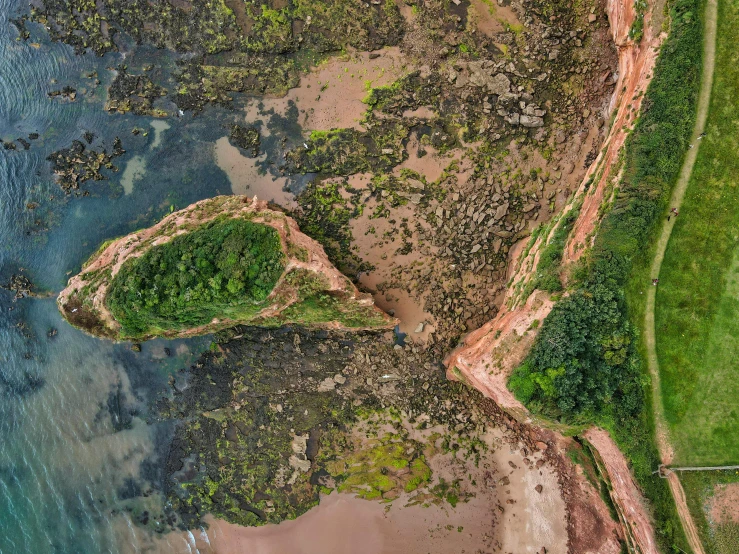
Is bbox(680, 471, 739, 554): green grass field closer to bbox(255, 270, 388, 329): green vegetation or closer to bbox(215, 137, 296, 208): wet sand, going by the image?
bbox(255, 270, 388, 329): green vegetation

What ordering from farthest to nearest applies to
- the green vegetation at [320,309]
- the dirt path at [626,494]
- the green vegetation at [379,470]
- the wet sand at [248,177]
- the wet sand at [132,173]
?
the wet sand at [132,173], the wet sand at [248,177], the green vegetation at [379,470], the green vegetation at [320,309], the dirt path at [626,494]

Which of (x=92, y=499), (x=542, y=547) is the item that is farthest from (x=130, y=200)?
(x=542, y=547)

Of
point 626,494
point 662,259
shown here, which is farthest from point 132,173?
point 626,494

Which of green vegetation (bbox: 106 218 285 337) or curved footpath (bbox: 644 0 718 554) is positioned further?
green vegetation (bbox: 106 218 285 337)

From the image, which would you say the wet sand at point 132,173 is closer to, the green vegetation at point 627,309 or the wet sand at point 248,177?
the wet sand at point 248,177

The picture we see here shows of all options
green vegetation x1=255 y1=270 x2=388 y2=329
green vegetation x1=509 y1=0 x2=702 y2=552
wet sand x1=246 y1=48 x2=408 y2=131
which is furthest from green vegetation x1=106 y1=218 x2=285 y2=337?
green vegetation x1=509 y1=0 x2=702 y2=552

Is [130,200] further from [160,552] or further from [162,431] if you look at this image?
[160,552]

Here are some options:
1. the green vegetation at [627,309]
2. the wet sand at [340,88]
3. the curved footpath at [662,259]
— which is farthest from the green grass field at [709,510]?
the wet sand at [340,88]
